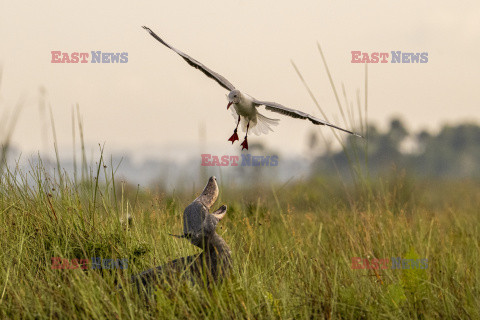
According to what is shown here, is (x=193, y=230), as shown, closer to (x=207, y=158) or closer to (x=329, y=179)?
(x=207, y=158)

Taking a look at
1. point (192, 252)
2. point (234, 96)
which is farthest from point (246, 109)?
point (192, 252)

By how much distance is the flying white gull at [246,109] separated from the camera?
12.9 ft

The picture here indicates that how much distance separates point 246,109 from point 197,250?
1.77 m

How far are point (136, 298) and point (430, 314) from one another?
2.23m

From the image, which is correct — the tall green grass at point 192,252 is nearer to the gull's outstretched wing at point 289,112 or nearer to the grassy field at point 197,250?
the grassy field at point 197,250

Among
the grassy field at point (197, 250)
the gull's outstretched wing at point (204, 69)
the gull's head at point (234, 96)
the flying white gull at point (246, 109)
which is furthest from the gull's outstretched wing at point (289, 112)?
the grassy field at point (197, 250)

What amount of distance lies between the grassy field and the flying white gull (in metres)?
1.13

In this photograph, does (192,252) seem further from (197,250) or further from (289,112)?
(289,112)

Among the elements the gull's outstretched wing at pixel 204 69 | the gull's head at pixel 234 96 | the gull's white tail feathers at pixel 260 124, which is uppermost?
the gull's outstretched wing at pixel 204 69

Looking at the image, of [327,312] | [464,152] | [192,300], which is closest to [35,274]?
[192,300]

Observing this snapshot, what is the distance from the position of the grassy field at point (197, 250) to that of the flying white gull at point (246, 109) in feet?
3.72

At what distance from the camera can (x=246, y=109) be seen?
4289mm

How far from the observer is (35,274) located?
4988mm

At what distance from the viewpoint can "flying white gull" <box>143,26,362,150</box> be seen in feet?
12.9
